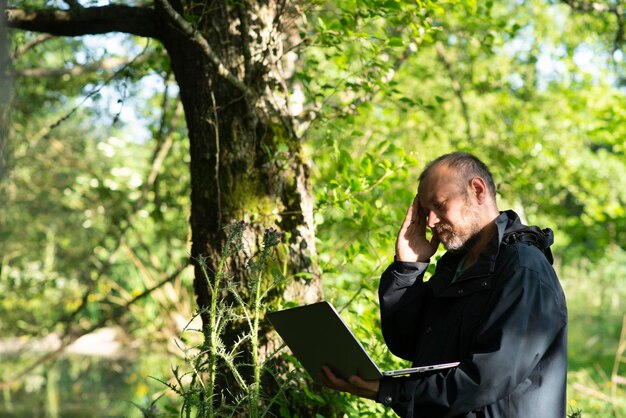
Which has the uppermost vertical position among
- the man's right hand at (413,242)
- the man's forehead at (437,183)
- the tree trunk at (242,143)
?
the tree trunk at (242,143)

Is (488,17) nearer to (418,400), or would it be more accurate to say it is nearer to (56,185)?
(418,400)

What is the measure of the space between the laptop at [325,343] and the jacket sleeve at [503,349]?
0.20 feet

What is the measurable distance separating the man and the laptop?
4 centimetres

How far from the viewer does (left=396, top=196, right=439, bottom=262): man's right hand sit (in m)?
3.10

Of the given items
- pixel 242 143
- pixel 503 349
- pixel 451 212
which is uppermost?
pixel 242 143

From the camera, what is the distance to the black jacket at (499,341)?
235cm

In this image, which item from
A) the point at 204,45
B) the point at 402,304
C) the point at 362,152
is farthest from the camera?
the point at 362,152

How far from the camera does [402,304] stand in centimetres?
299

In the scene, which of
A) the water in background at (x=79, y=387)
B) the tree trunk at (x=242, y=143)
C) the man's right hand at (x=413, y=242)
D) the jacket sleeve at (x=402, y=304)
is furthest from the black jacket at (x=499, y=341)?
the water in background at (x=79, y=387)

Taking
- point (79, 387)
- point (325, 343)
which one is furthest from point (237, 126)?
point (79, 387)

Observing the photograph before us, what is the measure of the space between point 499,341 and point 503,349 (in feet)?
0.09

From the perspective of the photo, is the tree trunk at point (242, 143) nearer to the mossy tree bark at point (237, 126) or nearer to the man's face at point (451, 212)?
the mossy tree bark at point (237, 126)

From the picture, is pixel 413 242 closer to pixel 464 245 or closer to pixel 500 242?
pixel 464 245

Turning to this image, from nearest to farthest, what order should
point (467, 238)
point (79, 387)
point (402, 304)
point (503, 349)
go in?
1. point (503, 349)
2. point (467, 238)
3. point (402, 304)
4. point (79, 387)
